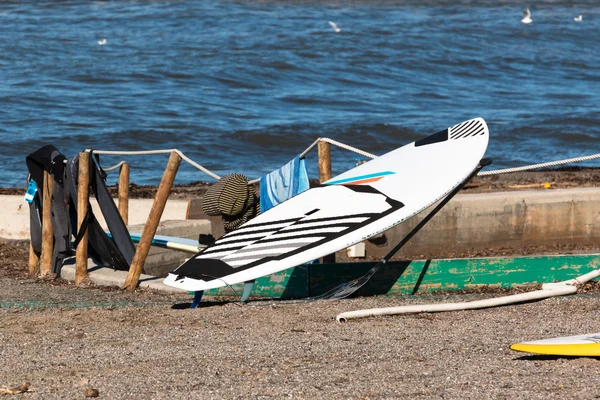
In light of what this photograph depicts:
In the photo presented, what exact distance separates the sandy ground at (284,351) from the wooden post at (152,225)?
61 centimetres

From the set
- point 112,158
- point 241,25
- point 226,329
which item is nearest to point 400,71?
point 241,25

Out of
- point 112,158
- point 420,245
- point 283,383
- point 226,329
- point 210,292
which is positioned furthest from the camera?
point 112,158

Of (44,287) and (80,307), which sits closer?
(80,307)

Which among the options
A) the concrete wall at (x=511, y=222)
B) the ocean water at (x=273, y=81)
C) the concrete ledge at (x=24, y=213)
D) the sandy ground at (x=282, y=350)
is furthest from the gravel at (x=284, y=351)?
the ocean water at (x=273, y=81)

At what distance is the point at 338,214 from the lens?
7.79m

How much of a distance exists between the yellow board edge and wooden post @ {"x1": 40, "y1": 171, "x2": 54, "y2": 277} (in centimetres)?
501

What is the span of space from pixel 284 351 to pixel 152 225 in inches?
113

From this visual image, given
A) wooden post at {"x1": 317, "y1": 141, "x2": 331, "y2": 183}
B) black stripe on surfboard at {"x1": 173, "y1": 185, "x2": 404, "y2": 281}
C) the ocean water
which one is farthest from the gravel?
the ocean water

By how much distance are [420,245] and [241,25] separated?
30415 millimetres

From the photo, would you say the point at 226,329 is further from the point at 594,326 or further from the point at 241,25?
the point at 241,25

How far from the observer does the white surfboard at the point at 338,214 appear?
24.0 feet

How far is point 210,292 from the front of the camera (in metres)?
8.59

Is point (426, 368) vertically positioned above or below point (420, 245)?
above

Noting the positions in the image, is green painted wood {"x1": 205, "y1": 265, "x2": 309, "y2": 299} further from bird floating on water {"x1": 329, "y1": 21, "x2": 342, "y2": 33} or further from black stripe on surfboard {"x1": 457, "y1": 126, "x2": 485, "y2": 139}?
bird floating on water {"x1": 329, "y1": 21, "x2": 342, "y2": 33}
